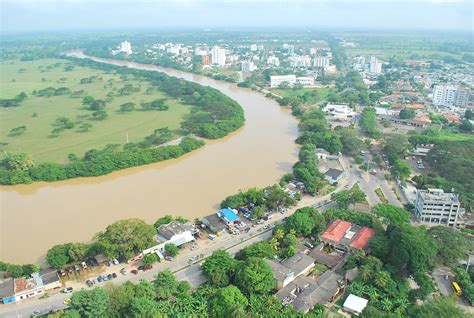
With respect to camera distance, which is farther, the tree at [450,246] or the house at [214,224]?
the house at [214,224]

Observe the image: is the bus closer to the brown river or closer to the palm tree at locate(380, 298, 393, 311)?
the palm tree at locate(380, 298, 393, 311)

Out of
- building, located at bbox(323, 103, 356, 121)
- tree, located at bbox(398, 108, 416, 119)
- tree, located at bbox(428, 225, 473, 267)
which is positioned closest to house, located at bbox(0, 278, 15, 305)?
tree, located at bbox(428, 225, 473, 267)

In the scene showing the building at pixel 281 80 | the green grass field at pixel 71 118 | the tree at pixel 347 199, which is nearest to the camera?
the tree at pixel 347 199

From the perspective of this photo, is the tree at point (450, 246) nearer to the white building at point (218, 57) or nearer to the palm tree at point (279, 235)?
the palm tree at point (279, 235)

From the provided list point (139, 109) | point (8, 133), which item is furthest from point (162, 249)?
point (139, 109)

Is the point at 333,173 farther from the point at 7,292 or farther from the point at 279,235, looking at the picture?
the point at 7,292

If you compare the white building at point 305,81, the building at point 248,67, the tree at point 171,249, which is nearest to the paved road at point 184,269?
the tree at point 171,249

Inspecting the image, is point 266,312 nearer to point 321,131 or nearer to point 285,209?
point 285,209
